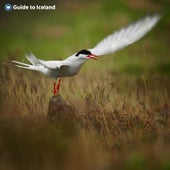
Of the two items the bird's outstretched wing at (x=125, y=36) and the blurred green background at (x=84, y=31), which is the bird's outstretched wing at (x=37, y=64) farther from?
the bird's outstretched wing at (x=125, y=36)

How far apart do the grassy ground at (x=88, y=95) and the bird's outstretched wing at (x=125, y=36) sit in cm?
4

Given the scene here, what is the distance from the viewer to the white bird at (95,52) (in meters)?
2.79

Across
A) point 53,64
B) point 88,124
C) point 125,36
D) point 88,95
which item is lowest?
point 88,124

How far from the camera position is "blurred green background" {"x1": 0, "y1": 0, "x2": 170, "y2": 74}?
2.84 meters

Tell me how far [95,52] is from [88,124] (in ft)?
1.15

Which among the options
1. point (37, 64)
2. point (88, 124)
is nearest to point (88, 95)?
point (88, 124)

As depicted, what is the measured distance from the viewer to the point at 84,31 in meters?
A: 2.88

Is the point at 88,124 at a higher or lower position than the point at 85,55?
lower

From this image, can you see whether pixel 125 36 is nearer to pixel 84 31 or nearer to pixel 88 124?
pixel 84 31

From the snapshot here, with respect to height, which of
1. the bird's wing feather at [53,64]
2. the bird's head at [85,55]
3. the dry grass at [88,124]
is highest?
the bird's head at [85,55]

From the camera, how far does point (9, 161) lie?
2.80 metres

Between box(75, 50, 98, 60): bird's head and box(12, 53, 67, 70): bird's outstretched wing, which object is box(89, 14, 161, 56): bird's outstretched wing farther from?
box(12, 53, 67, 70): bird's outstretched wing

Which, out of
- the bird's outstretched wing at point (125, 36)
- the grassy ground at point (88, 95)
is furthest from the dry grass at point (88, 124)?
the bird's outstretched wing at point (125, 36)

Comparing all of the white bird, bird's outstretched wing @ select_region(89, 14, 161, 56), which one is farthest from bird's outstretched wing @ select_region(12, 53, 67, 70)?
bird's outstretched wing @ select_region(89, 14, 161, 56)
